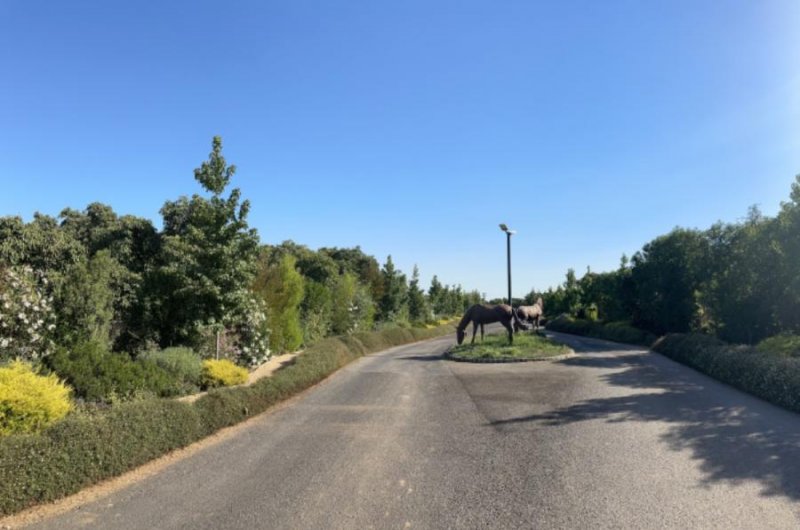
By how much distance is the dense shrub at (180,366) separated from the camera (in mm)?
12070

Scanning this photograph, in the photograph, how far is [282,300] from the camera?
71.8 ft

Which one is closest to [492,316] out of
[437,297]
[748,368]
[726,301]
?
[726,301]

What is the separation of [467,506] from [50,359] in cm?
959

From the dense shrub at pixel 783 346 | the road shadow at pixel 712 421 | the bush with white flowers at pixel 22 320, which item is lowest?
the road shadow at pixel 712 421

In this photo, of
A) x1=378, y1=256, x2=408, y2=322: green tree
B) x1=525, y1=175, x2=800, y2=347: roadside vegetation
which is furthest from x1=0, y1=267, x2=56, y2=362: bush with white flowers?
x1=378, y1=256, x2=408, y2=322: green tree

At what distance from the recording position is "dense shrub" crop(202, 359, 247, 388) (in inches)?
505

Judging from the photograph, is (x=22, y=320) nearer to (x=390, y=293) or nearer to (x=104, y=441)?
(x=104, y=441)

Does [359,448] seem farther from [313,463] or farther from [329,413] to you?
[329,413]

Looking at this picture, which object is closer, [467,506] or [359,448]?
[467,506]

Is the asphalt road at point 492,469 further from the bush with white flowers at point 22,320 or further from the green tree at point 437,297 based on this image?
the green tree at point 437,297

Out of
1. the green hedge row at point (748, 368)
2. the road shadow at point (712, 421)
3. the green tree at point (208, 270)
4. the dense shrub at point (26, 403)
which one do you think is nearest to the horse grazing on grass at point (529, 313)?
the green hedge row at point (748, 368)

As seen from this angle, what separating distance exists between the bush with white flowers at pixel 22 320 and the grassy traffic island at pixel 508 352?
15025mm

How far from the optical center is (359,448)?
8.20 metres

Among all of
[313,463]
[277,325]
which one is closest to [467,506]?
[313,463]
